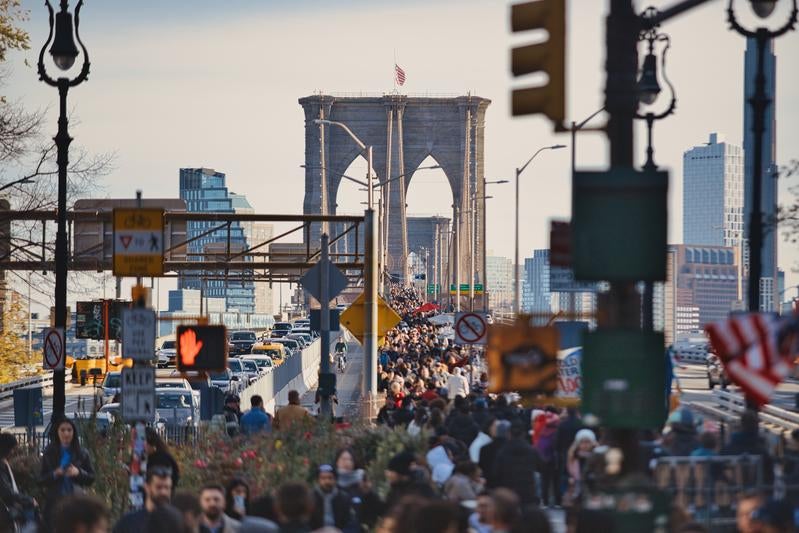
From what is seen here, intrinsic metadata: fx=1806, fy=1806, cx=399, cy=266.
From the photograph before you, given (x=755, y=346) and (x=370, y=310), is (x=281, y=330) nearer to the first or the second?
(x=370, y=310)

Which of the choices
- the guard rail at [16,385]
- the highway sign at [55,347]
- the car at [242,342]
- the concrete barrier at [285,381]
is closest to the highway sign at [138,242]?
the highway sign at [55,347]

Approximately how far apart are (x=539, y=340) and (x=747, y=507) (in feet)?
4.84

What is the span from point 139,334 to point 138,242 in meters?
1.14

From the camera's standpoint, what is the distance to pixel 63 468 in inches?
659

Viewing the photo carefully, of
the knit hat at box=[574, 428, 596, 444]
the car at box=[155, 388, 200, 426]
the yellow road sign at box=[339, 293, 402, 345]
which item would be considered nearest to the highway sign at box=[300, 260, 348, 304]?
the yellow road sign at box=[339, 293, 402, 345]

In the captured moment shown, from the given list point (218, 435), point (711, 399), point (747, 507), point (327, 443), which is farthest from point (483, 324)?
point (747, 507)

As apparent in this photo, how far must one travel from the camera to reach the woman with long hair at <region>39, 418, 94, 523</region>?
16.6m

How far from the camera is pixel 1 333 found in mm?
51125

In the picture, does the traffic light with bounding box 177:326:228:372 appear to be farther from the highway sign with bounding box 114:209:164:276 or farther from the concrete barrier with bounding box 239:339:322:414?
the concrete barrier with bounding box 239:339:322:414

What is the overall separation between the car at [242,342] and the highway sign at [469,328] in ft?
123

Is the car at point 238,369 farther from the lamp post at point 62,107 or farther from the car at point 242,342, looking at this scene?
the lamp post at point 62,107

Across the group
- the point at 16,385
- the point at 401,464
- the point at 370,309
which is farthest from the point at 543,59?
the point at 16,385

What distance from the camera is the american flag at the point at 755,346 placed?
1179cm

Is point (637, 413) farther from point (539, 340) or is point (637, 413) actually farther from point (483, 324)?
point (483, 324)
